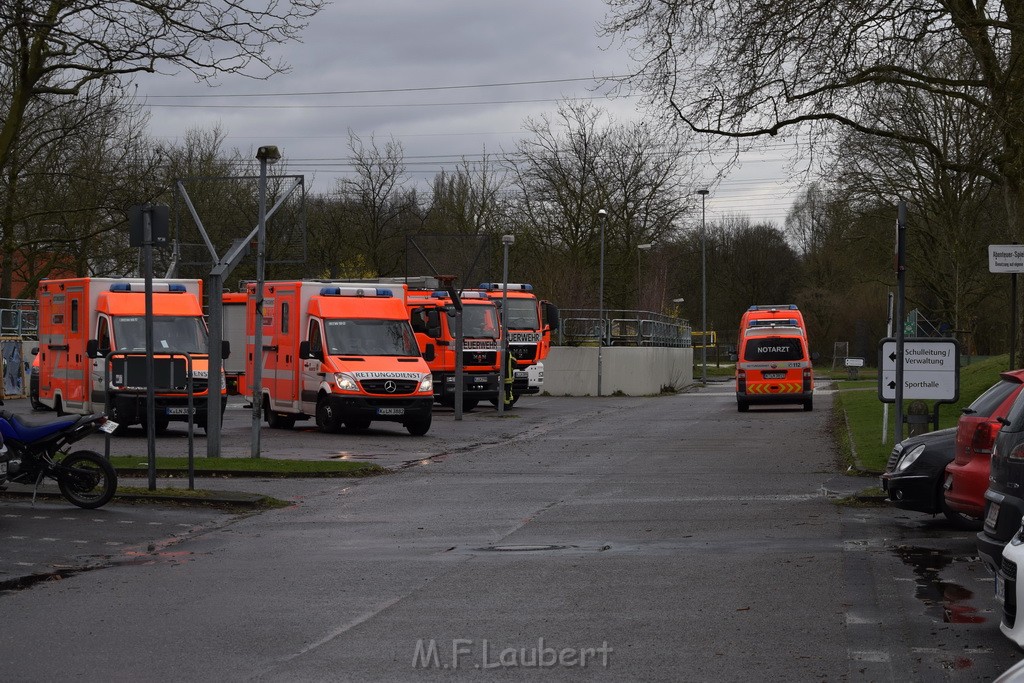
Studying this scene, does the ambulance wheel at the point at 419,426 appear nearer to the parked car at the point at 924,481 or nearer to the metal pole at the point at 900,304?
the metal pole at the point at 900,304

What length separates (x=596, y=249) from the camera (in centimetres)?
6094

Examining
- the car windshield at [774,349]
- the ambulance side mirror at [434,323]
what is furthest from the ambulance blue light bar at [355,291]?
the car windshield at [774,349]

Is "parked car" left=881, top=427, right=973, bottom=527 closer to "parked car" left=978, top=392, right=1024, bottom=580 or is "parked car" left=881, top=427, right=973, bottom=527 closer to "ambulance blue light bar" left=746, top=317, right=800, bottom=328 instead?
"parked car" left=978, top=392, right=1024, bottom=580

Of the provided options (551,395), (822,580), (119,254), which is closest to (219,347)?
(822,580)

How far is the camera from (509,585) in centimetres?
978

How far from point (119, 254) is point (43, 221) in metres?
9.13

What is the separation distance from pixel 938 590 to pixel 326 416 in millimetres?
18695

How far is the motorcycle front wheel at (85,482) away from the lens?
573 inches

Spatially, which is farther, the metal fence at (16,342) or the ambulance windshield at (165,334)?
the metal fence at (16,342)

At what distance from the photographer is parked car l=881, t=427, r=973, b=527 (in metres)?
12.7

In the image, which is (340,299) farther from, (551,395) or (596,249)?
(596,249)

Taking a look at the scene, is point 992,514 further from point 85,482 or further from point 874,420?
point 874,420

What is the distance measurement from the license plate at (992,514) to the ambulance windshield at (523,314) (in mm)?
32270

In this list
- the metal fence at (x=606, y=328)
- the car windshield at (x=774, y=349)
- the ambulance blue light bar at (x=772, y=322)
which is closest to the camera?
the car windshield at (x=774, y=349)
